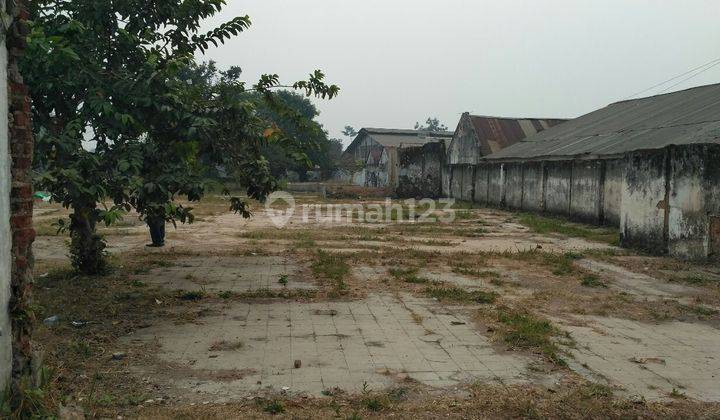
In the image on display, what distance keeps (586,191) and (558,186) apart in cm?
194

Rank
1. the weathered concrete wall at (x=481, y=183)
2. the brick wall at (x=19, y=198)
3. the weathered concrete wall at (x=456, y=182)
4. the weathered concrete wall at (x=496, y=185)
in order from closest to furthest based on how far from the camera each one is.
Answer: the brick wall at (x=19, y=198) < the weathered concrete wall at (x=496, y=185) < the weathered concrete wall at (x=481, y=183) < the weathered concrete wall at (x=456, y=182)

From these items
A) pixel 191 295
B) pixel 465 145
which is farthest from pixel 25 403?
pixel 465 145

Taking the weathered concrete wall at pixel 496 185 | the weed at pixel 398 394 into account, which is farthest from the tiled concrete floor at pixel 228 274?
the weathered concrete wall at pixel 496 185

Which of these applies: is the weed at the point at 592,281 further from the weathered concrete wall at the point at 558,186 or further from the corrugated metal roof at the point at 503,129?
the corrugated metal roof at the point at 503,129

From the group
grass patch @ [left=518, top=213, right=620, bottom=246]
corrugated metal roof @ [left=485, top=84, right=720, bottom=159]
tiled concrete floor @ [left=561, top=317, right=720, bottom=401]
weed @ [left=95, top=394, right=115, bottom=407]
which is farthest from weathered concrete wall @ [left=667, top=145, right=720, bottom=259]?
weed @ [left=95, top=394, right=115, bottom=407]

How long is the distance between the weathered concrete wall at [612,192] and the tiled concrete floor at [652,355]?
34.6 ft

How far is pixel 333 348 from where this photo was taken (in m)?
5.44

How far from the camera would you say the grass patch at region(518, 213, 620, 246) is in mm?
14551

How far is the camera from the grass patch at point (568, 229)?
47.7 feet

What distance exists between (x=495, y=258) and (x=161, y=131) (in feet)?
22.7

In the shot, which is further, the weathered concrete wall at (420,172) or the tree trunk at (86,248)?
the weathered concrete wall at (420,172)

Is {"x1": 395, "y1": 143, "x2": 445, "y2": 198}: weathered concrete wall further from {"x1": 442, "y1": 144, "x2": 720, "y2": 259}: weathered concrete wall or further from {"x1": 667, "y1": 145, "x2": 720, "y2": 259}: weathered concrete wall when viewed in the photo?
{"x1": 667, "y1": 145, "x2": 720, "y2": 259}: weathered concrete wall

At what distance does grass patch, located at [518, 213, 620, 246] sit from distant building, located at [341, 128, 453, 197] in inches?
558

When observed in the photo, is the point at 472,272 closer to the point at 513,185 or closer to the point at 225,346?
the point at 225,346
